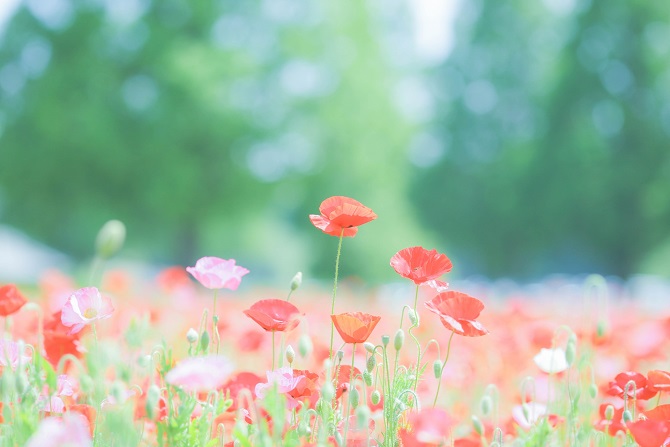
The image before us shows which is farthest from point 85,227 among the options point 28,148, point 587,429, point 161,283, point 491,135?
point 587,429

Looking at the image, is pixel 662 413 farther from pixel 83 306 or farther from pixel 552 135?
pixel 552 135

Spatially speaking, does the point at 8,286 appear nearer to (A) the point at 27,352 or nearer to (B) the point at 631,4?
(A) the point at 27,352

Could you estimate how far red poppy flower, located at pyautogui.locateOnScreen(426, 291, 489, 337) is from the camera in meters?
1.41

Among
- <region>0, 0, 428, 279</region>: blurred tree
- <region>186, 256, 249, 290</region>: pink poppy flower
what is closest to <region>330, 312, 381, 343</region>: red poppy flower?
<region>186, 256, 249, 290</region>: pink poppy flower

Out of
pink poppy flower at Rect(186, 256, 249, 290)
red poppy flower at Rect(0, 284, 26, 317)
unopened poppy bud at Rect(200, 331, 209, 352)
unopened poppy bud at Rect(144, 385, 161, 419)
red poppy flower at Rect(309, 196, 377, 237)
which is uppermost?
red poppy flower at Rect(309, 196, 377, 237)

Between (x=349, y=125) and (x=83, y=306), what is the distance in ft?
44.0

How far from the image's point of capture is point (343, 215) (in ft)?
4.82

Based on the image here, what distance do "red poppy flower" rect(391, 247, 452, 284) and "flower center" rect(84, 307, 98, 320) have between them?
56cm

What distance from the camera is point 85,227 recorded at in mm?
24625

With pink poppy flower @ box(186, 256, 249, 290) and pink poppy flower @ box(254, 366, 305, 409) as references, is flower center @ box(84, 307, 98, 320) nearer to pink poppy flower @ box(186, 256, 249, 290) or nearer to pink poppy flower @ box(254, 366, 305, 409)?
pink poppy flower @ box(186, 256, 249, 290)

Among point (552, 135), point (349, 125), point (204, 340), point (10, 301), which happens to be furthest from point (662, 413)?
point (552, 135)

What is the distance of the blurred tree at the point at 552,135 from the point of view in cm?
1589

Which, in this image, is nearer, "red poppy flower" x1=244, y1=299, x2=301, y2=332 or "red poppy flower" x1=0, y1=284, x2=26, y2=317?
"red poppy flower" x1=244, y1=299, x2=301, y2=332

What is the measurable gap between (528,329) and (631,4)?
15260 mm
